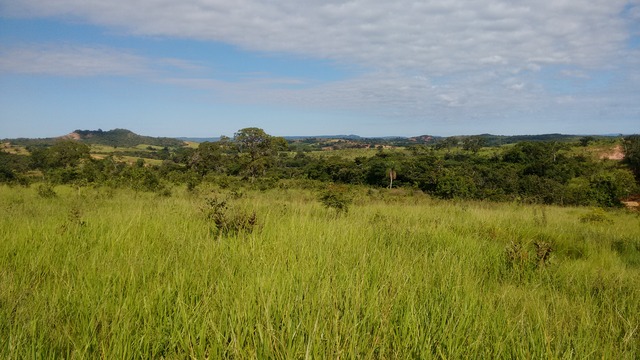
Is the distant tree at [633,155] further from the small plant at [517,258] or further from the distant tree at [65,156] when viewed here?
the distant tree at [65,156]

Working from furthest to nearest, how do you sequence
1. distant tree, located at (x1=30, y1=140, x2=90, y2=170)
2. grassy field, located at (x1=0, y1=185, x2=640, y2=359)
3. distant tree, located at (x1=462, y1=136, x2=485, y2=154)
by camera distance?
distant tree, located at (x1=462, y1=136, x2=485, y2=154)
distant tree, located at (x1=30, y1=140, x2=90, y2=170)
grassy field, located at (x1=0, y1=185, x2=640, y2=359)

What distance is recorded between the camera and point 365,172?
66.9 metres

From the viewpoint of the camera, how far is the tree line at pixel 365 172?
25938 mm

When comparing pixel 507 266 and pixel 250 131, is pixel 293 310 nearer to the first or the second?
pixel 507 266

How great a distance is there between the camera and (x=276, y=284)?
2.27 m

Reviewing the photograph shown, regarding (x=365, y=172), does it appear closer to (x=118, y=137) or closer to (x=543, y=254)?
(x=543, y=254)

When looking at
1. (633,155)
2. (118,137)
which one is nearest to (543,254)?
(633,155)

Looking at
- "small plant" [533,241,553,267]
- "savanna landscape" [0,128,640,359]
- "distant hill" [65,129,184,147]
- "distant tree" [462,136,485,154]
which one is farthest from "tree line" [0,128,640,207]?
"distant hill" [65,129,184,147]

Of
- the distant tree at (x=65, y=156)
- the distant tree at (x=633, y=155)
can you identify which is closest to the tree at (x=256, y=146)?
the distant tree at (x=65, y=156)

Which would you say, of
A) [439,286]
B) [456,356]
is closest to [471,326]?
[456,356]

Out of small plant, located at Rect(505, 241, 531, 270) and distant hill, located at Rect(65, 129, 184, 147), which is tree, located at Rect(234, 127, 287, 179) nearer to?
small plant, located at Rect(505, 241, 531, 270)

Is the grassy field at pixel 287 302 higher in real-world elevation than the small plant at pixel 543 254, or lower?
higher

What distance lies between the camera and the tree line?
25938 mm

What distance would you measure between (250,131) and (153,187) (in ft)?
94.4
